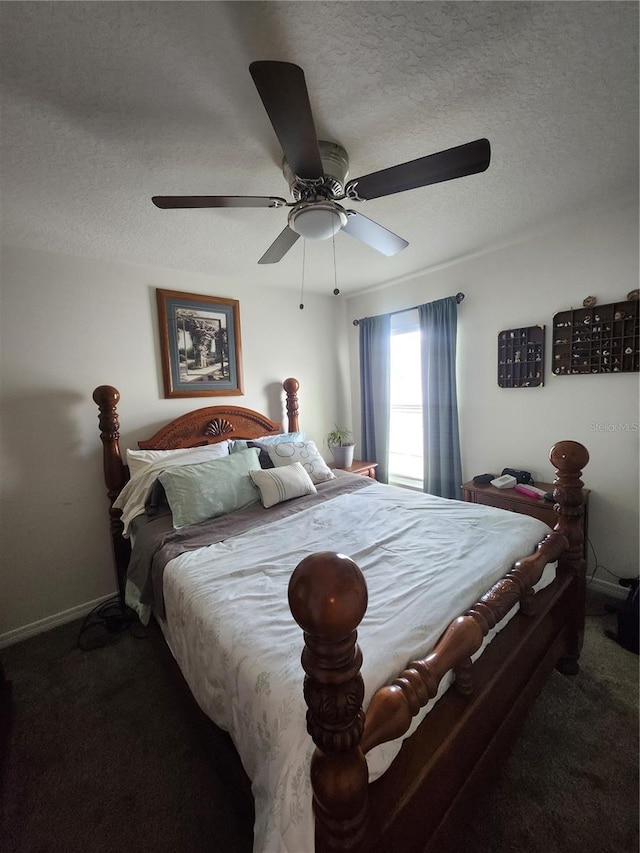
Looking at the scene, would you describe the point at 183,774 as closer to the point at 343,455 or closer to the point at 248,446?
the point at 248,446

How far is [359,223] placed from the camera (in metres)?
1.56

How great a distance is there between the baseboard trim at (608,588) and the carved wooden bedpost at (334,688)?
240cm

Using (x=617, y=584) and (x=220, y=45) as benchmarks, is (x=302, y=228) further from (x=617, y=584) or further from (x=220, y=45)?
(x=617, y=584)

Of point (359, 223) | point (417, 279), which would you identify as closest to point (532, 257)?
point (417, 279)

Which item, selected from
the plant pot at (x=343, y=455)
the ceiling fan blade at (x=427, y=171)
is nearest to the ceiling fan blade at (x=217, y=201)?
the ceiling fan blade at (x=427, y=171)

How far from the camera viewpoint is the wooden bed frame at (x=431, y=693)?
627 mm

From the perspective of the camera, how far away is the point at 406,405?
3.44m

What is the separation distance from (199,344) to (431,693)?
8.86ft

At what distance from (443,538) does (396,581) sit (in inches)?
17.2

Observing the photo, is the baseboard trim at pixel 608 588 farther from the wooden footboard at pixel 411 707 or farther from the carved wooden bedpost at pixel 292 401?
the carved wooden bedpost at pixel 292 401

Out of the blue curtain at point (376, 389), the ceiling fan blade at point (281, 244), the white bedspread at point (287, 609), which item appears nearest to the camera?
the white bedspread at point (287, 609)

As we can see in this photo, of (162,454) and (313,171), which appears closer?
(313,171)

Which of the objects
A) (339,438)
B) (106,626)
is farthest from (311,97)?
(106,626)

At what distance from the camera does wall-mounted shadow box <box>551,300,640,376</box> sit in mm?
2049
